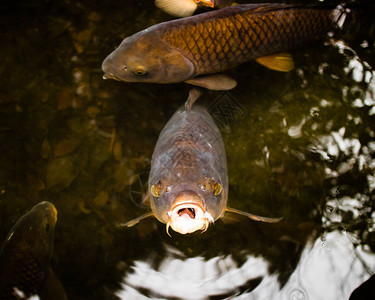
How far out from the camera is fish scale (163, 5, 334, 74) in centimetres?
288

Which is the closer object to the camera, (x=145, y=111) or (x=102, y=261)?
(x=102, y=261)

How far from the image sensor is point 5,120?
3275 mm

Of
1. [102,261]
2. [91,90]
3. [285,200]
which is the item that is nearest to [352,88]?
[285,200]

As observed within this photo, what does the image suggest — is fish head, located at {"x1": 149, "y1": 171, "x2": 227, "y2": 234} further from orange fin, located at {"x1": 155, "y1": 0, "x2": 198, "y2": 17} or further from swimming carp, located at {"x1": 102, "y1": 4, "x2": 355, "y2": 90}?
orange fin, located at {"x1": 155, "y1": 0, "x2": 198, "y2": 17}

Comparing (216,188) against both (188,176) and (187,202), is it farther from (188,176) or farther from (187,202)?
(187,202)

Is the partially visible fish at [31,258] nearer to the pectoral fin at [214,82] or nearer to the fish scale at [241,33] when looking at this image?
the pectoral fin at [214,82]

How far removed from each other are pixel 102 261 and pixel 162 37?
7.52 feet

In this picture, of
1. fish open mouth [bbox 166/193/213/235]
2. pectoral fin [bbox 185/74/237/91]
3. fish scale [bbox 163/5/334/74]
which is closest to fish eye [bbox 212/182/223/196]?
fish open mouth [bbox 166/193/213/235]

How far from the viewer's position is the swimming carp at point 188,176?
200 cm

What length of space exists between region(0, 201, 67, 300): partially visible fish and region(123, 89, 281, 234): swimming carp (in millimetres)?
1219

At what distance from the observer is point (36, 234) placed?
9.05 feet

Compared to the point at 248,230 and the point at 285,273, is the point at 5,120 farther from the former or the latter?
the point at 285,273

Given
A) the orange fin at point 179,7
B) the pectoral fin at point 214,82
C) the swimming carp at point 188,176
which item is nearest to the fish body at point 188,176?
the swimming carp at point 188,176

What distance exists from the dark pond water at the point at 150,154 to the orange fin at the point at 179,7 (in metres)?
0.11
